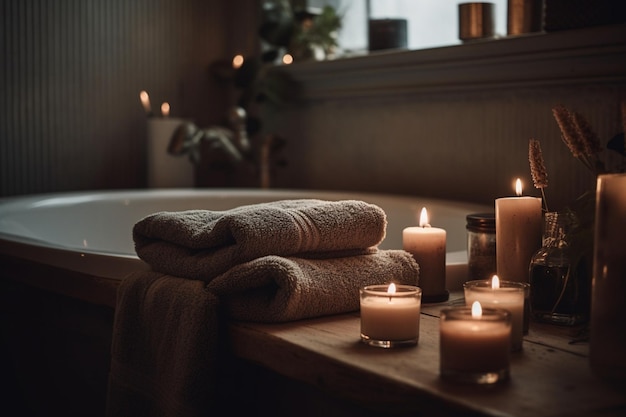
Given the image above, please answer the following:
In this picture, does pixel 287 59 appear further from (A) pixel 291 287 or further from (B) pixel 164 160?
(A) pixel 291 287

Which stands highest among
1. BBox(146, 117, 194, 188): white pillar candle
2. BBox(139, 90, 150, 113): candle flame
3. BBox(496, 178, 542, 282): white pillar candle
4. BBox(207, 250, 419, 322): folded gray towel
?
BBox(139, 90, 150, 113): candle flame

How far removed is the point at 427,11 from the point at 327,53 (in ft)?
1.20

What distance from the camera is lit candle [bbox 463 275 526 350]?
0.86 m

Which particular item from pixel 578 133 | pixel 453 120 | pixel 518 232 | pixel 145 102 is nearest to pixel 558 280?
pixel 518 232

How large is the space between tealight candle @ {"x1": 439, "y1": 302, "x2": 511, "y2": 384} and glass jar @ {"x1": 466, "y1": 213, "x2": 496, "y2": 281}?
1.28 feet

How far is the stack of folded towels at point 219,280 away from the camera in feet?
3.15

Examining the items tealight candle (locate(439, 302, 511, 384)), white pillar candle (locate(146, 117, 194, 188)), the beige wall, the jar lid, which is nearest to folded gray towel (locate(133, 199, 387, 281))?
the jar lid

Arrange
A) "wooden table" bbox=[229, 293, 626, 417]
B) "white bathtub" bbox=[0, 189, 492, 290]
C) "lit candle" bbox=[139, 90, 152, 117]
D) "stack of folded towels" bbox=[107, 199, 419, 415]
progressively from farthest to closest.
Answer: "lit candle" bbox=[139, 90, 152, 117], "white bathtub" bbox=[0, 189, 492, 290], "stack of folded towels" bbox=[107, 199, 419, 415], "wooden table" bbox=[229, 293, 626, 417]

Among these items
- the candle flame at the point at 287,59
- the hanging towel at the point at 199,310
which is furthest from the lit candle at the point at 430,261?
the candle flame at the point at 287,59

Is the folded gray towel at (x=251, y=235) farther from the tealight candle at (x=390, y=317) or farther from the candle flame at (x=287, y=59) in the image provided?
the candle flame at (x=287, y=59)

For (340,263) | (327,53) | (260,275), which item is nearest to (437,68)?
(327,53)

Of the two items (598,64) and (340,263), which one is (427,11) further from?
(340,263)

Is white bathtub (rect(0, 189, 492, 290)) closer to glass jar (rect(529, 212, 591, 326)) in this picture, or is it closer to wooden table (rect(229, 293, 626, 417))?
glass jar (rect(529, 212, 591, 326))

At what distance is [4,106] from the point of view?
2.31 meters
